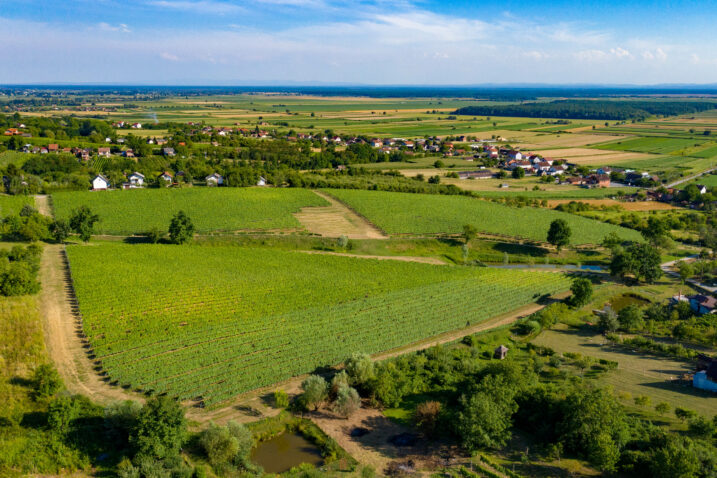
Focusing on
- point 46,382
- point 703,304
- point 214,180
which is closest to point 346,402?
point 46,382

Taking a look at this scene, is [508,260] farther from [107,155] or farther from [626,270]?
[107,155]

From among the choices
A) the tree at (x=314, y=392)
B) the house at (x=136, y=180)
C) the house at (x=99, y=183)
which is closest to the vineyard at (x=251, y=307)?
the tree at (x=314, y=392)

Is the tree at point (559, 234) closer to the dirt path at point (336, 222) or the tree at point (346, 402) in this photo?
the dirt path at point (336, 222)

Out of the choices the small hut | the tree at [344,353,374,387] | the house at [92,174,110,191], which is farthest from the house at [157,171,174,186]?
the small hut

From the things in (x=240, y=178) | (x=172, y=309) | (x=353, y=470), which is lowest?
(x=353, y=470)

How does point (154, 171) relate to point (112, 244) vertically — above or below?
above

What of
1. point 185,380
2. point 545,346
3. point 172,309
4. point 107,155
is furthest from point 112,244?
point 107,155

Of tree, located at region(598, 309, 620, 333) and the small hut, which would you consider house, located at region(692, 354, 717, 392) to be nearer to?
tree, located at region(598, 309, 620, 333)
